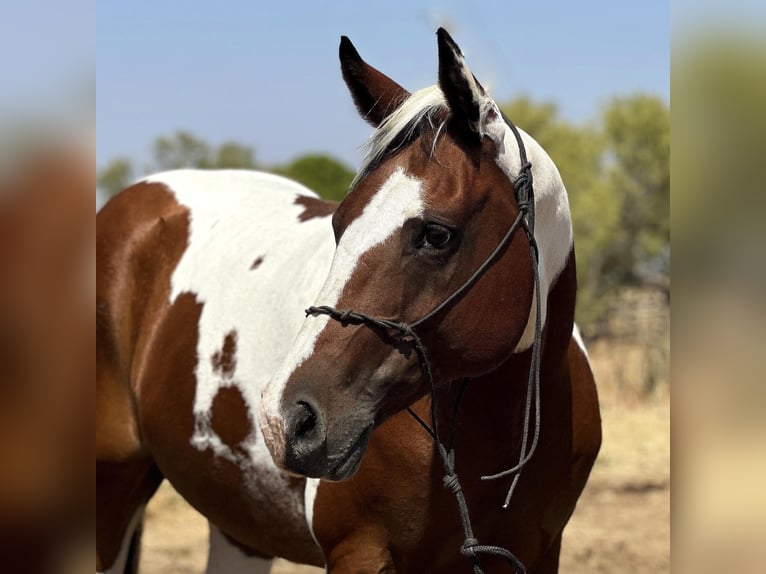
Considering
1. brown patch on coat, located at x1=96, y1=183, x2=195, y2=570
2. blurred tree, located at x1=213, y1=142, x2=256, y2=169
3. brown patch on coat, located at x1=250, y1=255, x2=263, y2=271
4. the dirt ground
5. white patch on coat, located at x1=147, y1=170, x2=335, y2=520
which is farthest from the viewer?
blurred tree, located at x1=213, y1=142, x2=256, y2=169

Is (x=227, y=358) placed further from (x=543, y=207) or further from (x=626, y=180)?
(x=626, y=180)

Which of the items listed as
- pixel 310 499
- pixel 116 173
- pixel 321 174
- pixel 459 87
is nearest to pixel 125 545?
pixel 310 499

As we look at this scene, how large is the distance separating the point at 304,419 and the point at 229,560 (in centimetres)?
208

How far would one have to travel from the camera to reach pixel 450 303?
74.6 inches

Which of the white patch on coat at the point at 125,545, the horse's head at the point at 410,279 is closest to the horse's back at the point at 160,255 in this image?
the white patch on coat at the point at 125,545

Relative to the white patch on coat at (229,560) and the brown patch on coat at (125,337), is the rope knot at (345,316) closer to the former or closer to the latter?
the brown patch on coat at (125,337)

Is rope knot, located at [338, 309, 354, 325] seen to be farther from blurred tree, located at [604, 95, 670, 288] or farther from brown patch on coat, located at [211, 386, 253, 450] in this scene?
blurred tree, located at [604, 95, 670, 288]

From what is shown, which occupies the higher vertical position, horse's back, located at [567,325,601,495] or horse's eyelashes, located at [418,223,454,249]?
horse's eyelashes, located at [418,223,454,249]

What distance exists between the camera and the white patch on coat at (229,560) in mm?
3617

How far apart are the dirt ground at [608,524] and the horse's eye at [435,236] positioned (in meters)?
3.56

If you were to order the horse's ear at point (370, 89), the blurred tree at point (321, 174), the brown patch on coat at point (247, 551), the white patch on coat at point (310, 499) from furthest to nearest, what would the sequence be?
the blurred tree at point (321, 174), the brown patch on coat at point (247, 551), the white patch on coat at point (310, 499), the horse's ear at point (370, 89)

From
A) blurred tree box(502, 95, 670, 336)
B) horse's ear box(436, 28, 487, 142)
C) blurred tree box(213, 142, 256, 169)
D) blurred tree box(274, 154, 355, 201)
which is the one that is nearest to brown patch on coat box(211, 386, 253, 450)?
horse's ear box(436, 28, 487, 142)

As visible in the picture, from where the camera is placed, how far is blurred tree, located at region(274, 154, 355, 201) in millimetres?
13734
